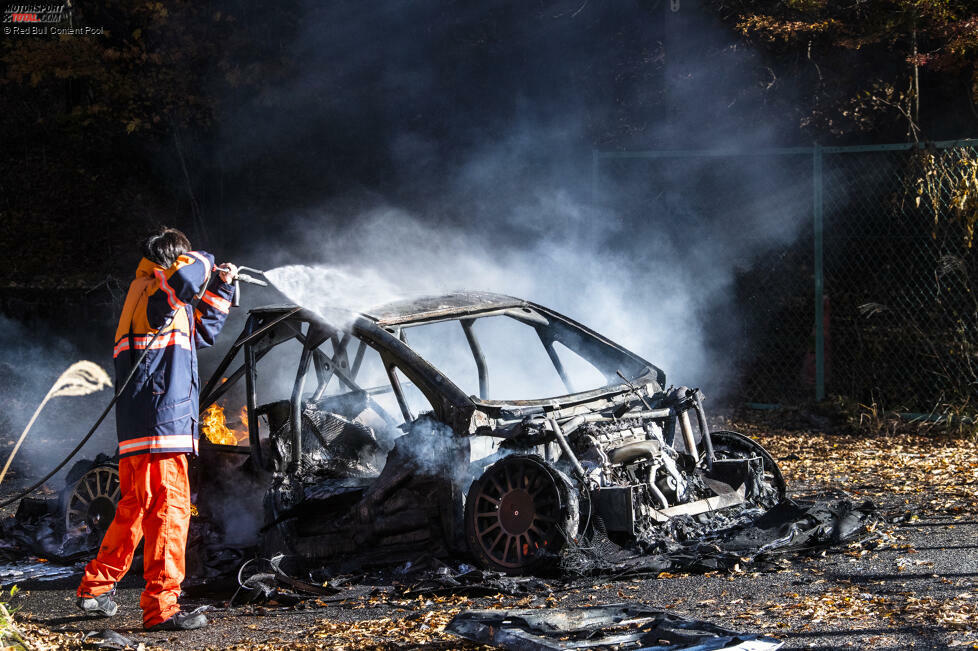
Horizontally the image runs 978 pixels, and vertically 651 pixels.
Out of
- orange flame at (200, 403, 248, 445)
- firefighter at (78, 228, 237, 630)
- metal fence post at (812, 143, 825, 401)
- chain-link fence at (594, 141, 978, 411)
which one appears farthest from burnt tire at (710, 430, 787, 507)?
metal fence post at (812, 143, 825, 401)

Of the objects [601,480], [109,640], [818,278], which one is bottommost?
[109,640]

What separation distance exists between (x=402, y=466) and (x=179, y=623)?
52.0 inches

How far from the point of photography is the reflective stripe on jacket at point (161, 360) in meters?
4.99

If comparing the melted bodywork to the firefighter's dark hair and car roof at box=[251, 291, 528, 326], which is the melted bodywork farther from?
the firefighter's dark hair

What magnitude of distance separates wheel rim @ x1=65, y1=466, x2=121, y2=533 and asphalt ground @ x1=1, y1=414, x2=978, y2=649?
0.52 metres

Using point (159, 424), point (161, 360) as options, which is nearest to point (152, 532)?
point (159, 424)

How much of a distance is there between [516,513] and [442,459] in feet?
1.56

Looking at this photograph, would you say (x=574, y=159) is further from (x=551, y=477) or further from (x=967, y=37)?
(x=551, y=477)

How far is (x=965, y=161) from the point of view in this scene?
355 inches

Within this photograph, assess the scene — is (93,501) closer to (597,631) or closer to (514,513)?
(514,513)

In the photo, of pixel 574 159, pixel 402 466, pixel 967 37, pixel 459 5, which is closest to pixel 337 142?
pixel 459 5

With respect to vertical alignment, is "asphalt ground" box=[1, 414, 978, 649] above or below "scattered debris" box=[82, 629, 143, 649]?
below

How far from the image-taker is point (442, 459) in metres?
5.37

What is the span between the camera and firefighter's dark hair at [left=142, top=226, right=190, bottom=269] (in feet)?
16.9
